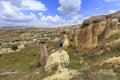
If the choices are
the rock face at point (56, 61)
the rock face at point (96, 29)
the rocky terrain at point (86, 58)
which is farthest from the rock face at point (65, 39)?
the rock face at point (56, 61)

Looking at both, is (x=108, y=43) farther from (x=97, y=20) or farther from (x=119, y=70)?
(x=119, y=70)

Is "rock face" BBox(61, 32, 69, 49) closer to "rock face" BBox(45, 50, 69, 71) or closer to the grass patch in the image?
the grass patch

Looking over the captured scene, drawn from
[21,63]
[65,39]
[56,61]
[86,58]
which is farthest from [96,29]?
[56,61]

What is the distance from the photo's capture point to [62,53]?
23.5 m

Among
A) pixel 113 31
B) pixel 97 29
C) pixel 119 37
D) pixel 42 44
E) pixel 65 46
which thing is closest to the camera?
pixel 42 44

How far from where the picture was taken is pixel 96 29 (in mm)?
47156

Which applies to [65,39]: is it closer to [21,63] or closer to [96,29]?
[96,29]

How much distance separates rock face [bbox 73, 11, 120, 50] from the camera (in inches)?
Result: 1695

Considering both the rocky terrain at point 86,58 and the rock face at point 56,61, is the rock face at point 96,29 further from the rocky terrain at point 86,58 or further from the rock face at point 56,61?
the rock face at point 56,61

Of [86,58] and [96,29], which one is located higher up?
[96,29]

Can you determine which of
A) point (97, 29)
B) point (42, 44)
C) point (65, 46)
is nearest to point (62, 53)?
point (42, 44)

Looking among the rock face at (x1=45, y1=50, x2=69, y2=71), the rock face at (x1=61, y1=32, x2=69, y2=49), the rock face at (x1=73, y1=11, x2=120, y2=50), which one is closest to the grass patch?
the rock face at (x1=61, y1=32, x2=69, y2=49)

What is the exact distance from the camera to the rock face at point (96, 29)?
43047mm

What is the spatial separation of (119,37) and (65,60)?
1697 centimetres
